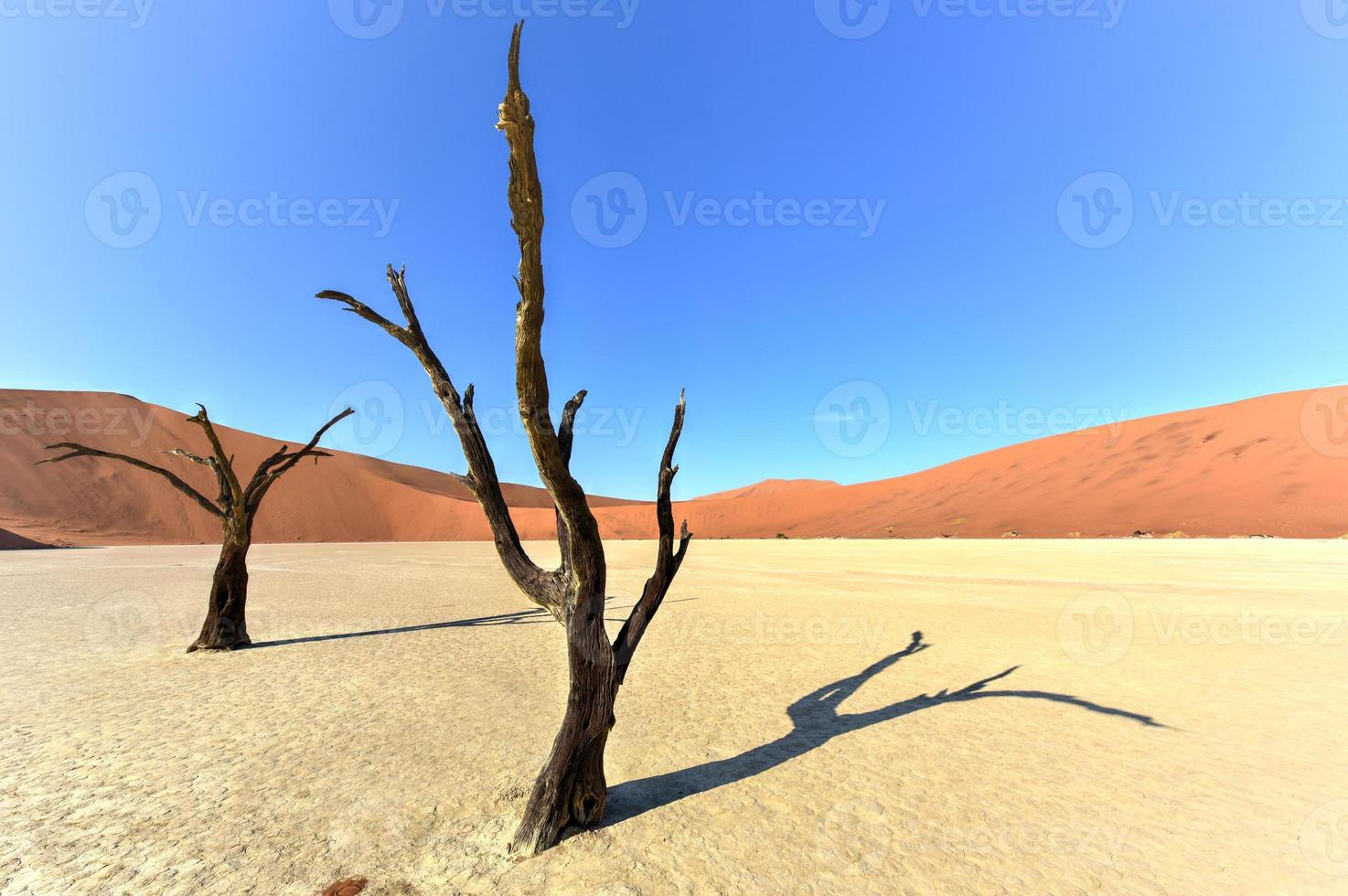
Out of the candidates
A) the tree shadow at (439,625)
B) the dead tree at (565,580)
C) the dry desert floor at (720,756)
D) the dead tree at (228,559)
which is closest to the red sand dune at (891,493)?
the dry desert floor at (720,756)

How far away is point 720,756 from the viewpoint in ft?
16.8

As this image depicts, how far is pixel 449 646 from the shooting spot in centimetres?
978

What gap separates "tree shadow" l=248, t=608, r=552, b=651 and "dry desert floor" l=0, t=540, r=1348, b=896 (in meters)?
0.19

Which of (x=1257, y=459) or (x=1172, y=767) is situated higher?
(x=1257, y=459)

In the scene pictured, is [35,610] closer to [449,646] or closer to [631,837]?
[449,646]

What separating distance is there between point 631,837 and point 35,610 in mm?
18368

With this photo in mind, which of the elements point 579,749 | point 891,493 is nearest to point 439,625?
point 579,749

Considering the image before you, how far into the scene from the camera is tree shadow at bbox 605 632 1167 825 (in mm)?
4344

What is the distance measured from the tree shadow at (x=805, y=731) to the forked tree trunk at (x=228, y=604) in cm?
862

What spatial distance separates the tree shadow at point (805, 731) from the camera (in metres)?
4.34

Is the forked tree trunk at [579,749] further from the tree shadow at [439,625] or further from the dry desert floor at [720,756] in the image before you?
the tree shadow at [439,625]

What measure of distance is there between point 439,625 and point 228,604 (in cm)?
374

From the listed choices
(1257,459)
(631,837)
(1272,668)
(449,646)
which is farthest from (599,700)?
(1257,459)

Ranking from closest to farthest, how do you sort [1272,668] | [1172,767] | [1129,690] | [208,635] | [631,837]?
[631,837], [1172,767], [1129,690], [1272,668], [208,635]
